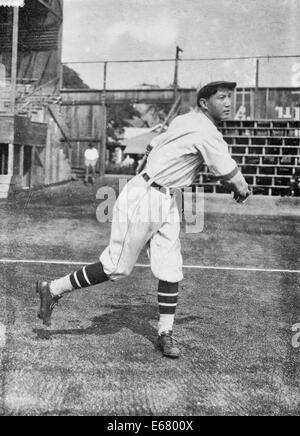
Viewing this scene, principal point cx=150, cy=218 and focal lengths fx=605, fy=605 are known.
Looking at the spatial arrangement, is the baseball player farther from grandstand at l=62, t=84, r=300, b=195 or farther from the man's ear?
grandstand at l=62, t=84, r=300, b=195

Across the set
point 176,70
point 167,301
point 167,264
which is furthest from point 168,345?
point 176,70

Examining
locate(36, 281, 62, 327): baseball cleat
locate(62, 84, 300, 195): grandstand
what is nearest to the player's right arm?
locate(36, 281, 62, 327): baseball cleat

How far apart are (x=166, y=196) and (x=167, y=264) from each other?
0.45 metres

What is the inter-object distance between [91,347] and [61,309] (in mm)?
1028

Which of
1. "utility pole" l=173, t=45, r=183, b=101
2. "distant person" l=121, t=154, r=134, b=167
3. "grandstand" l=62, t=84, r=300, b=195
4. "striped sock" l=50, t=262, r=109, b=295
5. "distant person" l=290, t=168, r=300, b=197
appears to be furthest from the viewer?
"distant person" l=121, t=154, r=134, b=167

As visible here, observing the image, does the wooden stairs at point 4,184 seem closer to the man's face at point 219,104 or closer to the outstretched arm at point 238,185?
the man's face at point 219,104

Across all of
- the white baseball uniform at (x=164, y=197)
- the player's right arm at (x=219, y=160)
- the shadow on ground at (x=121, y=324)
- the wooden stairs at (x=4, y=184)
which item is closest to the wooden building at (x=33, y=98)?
the wooden stairs at (x=4, y=184)

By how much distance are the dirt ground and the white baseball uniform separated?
A: 56 centimetres

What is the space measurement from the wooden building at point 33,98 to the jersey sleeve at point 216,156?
13678 millimetres

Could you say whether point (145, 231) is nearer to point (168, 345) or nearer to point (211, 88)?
point (168, 345)

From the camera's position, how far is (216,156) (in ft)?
12.8

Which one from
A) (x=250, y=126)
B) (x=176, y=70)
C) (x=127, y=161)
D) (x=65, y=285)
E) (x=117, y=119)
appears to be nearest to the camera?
(x=65, y=285)

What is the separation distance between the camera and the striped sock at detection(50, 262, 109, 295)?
13.5ft

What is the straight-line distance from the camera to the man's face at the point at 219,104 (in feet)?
13.4
